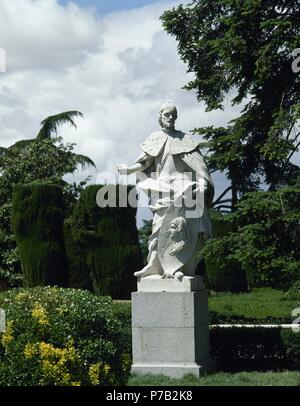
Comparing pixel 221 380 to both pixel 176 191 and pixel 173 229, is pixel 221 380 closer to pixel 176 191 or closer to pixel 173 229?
pixel 173 229

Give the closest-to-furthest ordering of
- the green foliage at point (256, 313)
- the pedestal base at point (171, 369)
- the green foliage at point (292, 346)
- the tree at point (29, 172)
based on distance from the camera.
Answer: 1. the pedestal base at point (171, 369)
2. the green foliage at point (292, 346)
3. the green foliage at point (256, 313)
4. the tree at point (29, 172)

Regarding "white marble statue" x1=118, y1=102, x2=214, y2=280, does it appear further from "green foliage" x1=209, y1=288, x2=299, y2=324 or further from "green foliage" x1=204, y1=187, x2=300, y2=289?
"green foliage" x1=209, y1=288, x2=299, y2=324

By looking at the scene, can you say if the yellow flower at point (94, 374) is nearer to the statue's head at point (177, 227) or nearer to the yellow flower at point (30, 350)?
the yellow flower at point (30, 350)

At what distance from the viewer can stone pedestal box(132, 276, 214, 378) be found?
9.72 m

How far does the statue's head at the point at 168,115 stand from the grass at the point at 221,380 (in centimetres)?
319

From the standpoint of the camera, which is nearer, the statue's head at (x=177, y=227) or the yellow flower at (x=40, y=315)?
the yellow flower at (x=40, y=315)

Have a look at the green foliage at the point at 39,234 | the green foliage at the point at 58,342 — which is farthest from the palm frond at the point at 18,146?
the green foliage at the point at 58,342

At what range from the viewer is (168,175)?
10188 millimetres

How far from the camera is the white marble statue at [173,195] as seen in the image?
391 inches

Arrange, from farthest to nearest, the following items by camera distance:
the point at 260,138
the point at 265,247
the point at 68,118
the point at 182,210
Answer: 1. the point at 68,118
2. the point at 260,138
3. the point at 265,247
4. the point at 182,210

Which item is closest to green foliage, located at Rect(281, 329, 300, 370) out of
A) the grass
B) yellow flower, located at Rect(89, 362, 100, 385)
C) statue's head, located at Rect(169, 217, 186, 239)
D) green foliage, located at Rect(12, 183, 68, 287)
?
the grass

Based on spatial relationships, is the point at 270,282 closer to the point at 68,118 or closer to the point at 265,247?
the point at 265,247
